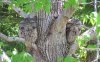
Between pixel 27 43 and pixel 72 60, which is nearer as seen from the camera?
pixel 72 60

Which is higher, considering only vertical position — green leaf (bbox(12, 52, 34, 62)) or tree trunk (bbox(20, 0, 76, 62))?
green leaf (bbox(12, 52, 34, 62))

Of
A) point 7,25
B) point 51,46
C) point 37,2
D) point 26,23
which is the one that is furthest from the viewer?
point 7,25

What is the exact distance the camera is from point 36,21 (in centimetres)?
487

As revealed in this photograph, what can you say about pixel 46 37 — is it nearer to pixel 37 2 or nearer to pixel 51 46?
pixel 51 46

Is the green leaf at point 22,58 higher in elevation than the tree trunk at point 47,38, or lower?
higher

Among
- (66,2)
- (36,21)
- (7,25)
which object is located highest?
(66,2)

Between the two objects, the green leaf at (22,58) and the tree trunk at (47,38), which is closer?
the green leaf at (22,58)

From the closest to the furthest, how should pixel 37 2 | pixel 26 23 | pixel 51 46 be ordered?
pixel 37 2, pixel 26 23, pixel 51 46

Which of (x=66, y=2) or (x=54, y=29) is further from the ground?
(x=66, y=2)

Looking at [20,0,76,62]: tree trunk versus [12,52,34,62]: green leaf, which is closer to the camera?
[12,52,34,62]: green leaf

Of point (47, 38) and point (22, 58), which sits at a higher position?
point (22, 58)

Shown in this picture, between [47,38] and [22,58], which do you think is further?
[47,38]

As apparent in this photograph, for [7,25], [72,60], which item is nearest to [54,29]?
[72,60]

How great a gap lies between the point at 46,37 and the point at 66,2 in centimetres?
216
